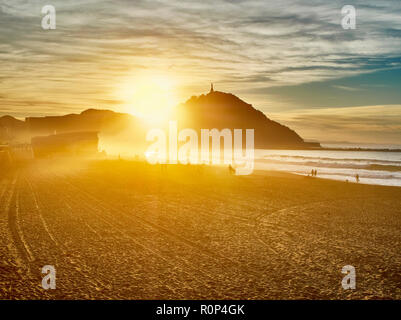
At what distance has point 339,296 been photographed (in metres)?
7.40

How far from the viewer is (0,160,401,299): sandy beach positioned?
7.76m

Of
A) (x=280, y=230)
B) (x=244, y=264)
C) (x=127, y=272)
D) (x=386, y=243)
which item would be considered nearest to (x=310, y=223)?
(x=280, y=230)

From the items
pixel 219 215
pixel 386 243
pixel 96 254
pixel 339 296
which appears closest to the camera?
pixel 339 296

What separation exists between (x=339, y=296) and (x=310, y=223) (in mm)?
7039

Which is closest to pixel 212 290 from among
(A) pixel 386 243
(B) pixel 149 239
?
(B) pixel 149 239

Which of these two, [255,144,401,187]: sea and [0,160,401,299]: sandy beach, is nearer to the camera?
[0,160,401,299]: sandy beach

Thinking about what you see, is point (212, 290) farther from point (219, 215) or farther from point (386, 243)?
point (219, 215)

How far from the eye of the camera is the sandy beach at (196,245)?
7.76m

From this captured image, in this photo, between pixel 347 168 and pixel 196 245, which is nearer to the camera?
pixel 196 245

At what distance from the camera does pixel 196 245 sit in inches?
431

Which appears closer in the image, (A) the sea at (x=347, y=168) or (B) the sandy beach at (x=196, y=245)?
(B) the sandy beach at (x=196, y=245)

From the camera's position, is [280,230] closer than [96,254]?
No

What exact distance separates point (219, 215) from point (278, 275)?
7176mm

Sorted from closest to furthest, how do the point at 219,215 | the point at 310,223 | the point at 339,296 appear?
1. the point at 339,296
2. the point at 310,223
3. the point at 219,215
